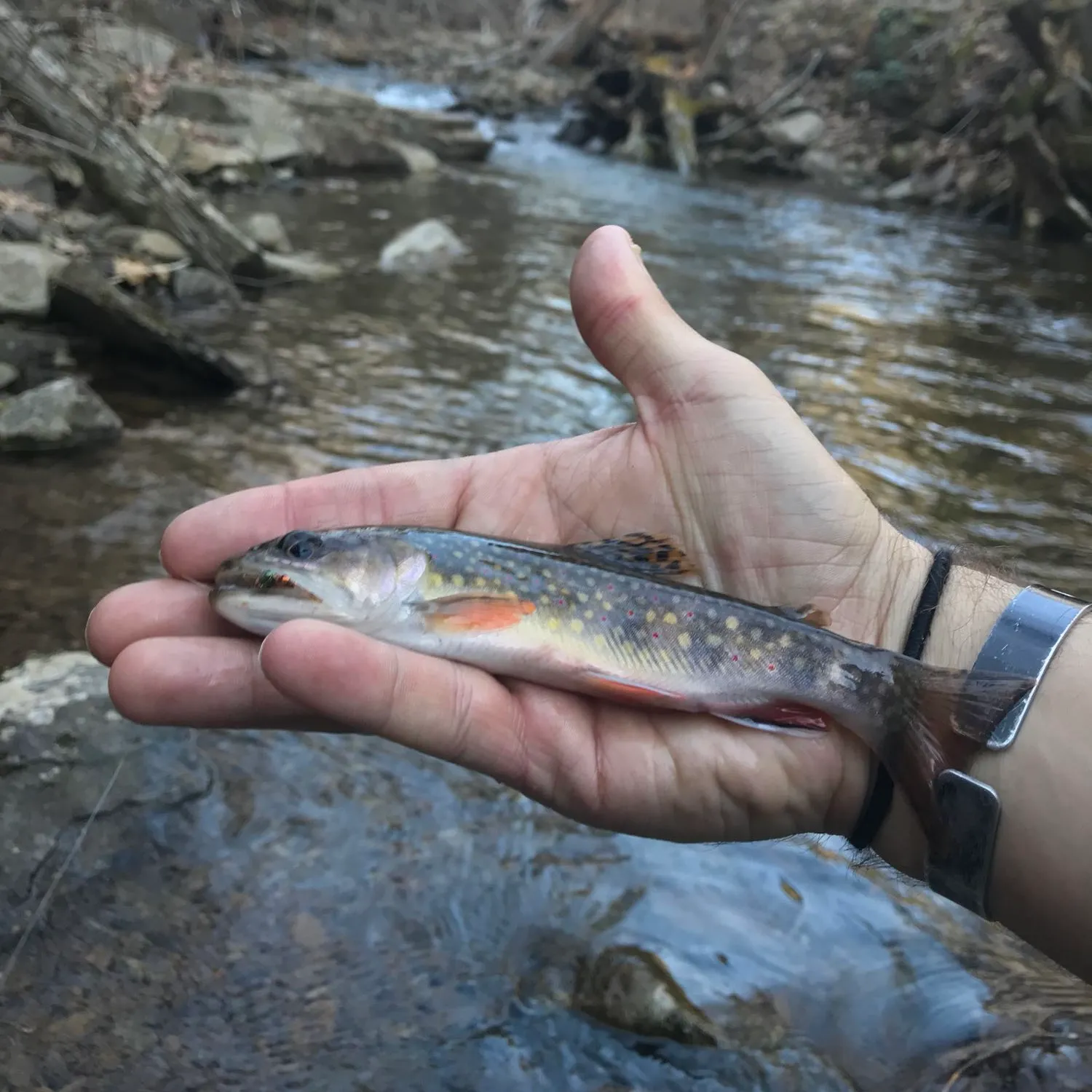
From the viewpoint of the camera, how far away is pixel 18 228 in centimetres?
1031

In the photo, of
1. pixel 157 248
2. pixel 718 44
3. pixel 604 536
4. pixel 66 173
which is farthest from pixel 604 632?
pixel 718 44

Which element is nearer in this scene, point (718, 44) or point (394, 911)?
point (394, 911)

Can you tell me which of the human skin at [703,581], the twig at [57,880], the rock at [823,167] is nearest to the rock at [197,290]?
the twig at [57,880]

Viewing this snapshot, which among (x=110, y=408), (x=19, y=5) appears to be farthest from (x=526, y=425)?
(x=19, y=5)

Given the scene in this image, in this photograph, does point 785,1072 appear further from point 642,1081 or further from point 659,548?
point 659,548

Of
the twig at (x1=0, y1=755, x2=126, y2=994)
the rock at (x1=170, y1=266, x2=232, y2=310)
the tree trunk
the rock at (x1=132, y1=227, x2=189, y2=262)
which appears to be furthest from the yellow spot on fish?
the tree trunk

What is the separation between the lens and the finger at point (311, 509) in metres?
3.43

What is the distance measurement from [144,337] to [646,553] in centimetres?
679

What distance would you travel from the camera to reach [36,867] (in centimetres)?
383

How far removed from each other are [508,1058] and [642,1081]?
19.4 inches

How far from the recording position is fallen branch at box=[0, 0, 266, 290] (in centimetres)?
1095

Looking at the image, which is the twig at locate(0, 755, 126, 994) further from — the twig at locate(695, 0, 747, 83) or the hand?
the twig at locate(695, 0, 747, 83)

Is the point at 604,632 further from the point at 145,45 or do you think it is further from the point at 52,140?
the point at 145,45

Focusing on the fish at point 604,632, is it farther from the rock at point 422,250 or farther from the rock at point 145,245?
the rock at point 422,250
